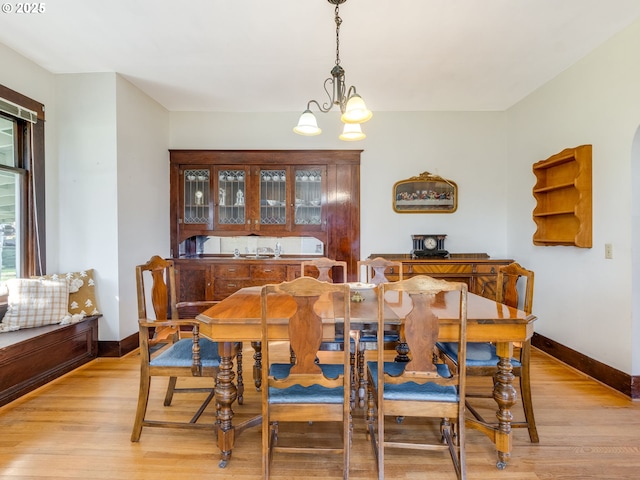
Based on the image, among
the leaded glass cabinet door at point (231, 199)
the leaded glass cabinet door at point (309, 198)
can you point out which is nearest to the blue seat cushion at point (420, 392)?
the leaded glass cabinet door at point (309, 198)

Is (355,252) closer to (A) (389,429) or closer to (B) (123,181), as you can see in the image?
(A) (389,429)

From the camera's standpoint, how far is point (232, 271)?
4.00 m

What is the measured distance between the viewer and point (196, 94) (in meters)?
3.76

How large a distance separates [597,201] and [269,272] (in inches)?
130

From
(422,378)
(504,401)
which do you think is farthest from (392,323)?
(504,401)

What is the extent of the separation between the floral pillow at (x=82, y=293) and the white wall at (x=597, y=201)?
179 inches

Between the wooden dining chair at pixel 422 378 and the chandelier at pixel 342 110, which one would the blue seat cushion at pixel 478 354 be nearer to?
the wooden dining chair at pixel 422 378

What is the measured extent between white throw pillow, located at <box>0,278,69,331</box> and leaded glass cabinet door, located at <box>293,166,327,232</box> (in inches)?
97.0

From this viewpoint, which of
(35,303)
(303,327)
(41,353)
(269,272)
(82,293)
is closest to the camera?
(303,327)

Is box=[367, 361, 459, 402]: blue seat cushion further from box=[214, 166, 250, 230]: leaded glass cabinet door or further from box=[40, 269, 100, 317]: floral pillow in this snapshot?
box=[214, 166, 250, 230]: leaded glass cabinet door

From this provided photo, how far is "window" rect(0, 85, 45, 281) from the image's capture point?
285cm

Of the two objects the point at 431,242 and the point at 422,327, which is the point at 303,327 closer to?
the point at 422,327

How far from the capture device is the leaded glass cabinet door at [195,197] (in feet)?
13.9

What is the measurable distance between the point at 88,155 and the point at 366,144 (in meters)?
3.09
